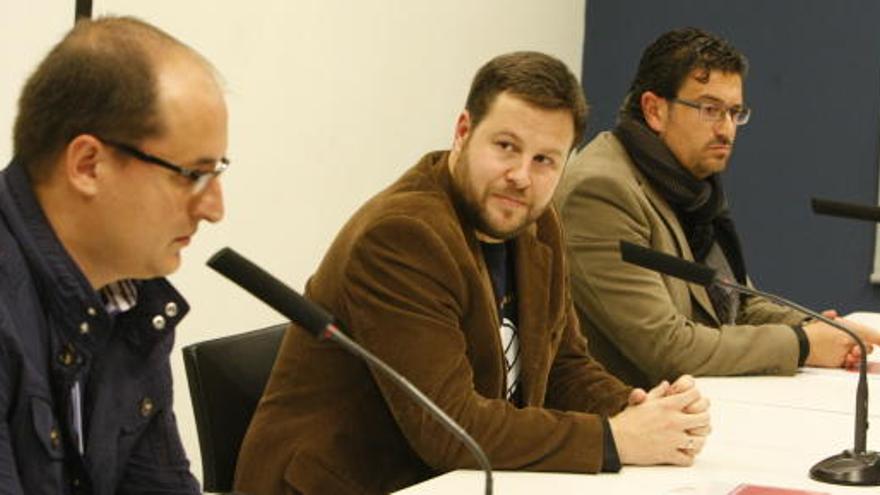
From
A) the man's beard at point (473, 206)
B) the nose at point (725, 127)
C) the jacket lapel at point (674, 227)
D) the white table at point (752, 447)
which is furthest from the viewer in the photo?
the nose at point (725, 127)

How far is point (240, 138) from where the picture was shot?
11.5 ft

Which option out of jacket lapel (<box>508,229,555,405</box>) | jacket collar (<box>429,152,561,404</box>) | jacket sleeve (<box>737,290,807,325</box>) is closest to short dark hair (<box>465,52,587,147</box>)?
jacket collar (<box>429,152,561,404</box>)

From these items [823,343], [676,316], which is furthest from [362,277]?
[823,343]

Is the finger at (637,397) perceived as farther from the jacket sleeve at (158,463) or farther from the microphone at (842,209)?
the jacket sleeve at (158,463)

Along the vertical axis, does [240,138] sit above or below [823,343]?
above

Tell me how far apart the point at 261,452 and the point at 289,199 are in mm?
1740

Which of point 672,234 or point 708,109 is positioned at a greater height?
point 708,109

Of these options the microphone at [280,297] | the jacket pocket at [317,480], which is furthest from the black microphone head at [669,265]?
the microphone at [280,297]

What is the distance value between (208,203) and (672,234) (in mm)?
1907

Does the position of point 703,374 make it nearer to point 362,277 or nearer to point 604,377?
point 604,377

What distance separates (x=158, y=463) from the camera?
5.26 feet

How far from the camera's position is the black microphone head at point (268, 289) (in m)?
1.35

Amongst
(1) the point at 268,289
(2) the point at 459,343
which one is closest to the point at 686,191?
(2) the point at 459,343

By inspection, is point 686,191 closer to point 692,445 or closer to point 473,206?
point 473,206
